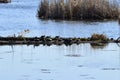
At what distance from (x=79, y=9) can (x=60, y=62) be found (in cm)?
1886

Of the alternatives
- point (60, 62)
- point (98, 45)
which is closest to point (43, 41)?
point (98, 45)

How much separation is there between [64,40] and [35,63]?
4.84 meters

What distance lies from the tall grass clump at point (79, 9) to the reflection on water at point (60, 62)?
13610mm

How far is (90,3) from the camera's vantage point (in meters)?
34.6

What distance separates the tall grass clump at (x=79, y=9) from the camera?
34.2 metres

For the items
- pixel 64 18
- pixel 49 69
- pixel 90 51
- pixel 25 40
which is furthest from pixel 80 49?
pixel 64 18

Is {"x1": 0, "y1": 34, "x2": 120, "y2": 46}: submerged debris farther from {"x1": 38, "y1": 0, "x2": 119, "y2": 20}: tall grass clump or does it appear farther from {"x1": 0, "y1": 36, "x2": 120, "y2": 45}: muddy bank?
{"x1": 38, "y1": 0, "x2": 119, "y2": 20}: tall grass clump

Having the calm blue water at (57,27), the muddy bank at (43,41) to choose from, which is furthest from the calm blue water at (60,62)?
the calm blue water at (57,27)

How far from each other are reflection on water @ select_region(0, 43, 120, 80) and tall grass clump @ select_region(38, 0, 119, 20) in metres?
13.6

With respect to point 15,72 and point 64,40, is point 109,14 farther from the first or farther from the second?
point 15,72

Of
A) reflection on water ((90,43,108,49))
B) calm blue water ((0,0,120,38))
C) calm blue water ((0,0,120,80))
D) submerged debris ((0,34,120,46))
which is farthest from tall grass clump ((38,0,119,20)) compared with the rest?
calm blue water ((0,0,120,80))

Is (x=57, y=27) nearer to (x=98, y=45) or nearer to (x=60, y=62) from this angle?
(x=98, y=45)

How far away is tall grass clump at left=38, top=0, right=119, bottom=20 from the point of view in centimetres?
3425

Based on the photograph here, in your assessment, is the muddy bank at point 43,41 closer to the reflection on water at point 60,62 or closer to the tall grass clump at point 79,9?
the reflection on water at point 60,62
